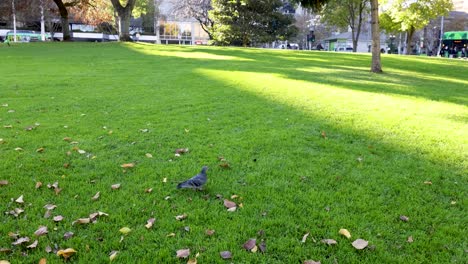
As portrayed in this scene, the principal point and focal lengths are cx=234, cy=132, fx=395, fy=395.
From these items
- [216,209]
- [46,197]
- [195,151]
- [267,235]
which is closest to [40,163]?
[46,197]

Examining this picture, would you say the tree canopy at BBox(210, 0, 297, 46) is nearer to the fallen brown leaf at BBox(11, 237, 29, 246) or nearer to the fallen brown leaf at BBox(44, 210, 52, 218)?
the fallen brown leaf at BBox(44, 210, 52, 218)

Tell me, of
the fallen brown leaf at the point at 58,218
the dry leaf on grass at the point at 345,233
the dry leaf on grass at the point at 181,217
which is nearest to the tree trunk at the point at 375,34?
the dry leaf on grass at the point at 345,233

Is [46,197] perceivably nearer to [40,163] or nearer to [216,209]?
[40,163]

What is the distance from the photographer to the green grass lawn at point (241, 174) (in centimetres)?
340

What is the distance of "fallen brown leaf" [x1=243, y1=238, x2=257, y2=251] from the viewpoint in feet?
10.9

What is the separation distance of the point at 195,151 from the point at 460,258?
351 cm

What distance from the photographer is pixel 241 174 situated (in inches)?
192

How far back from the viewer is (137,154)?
18.2 ft

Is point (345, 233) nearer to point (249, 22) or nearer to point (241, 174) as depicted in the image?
point (241, 174)

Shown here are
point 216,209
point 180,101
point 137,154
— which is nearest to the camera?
point 216,209

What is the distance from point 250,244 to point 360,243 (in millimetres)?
953

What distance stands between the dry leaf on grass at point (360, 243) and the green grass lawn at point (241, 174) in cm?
6

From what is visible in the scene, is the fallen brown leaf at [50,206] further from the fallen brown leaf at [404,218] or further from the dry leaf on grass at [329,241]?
the fallen brown leaf at [404,218]

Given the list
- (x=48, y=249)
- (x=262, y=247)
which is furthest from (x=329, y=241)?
(x=48, y=249)
